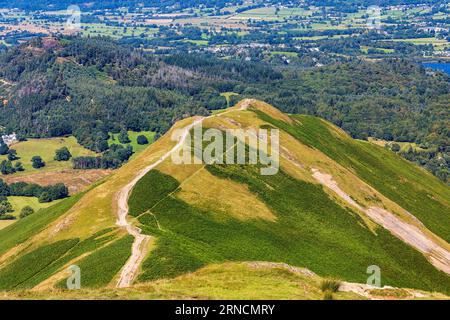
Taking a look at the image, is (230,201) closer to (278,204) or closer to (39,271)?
(278,204)

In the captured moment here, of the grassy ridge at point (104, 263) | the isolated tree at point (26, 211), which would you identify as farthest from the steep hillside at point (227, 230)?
the isolated tree at point (26, 211)

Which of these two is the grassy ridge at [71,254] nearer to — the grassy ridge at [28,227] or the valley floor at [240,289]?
the grassy ridge at [28,227]

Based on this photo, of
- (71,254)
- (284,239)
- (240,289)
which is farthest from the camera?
(284,239)

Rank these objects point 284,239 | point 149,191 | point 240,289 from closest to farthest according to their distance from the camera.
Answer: point 240,289
point 284,239
point 149,191

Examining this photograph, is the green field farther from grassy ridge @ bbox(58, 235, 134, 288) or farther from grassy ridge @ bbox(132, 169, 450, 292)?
grassy ridge @ bbox(58, 235, 134, 288)

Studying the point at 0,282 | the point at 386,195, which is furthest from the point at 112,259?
the point at 386,195

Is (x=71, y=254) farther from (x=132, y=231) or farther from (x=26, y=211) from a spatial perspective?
(x=26, y=211)

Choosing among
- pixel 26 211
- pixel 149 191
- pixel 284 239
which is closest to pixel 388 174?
pixel 284 239
